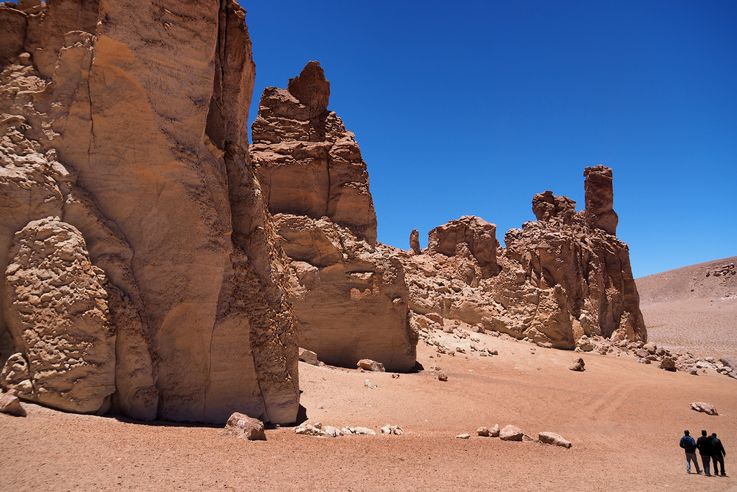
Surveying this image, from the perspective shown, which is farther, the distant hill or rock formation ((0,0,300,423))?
the distant hill

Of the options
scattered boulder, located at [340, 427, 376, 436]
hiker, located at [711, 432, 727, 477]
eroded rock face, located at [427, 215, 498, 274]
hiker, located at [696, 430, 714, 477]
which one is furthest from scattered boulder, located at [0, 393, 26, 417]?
eroded rock face, located at [427, 215, 498, 274]

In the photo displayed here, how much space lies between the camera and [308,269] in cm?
1545

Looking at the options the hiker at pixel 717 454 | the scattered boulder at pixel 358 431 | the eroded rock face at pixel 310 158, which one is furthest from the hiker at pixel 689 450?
the eroded rock face at pixel 310 158

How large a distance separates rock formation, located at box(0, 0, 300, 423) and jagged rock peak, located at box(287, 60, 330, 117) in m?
9.44

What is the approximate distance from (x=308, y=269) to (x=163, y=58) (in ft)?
28.5

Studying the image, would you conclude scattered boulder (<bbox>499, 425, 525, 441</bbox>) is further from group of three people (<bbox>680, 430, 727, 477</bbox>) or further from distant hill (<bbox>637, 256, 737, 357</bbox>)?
distant hill (<bbox>637, 256, 737, 357</bbox>)

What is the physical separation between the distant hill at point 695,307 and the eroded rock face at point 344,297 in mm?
25908

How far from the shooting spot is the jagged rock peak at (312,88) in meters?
17.6

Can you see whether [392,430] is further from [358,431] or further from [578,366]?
[578,366]

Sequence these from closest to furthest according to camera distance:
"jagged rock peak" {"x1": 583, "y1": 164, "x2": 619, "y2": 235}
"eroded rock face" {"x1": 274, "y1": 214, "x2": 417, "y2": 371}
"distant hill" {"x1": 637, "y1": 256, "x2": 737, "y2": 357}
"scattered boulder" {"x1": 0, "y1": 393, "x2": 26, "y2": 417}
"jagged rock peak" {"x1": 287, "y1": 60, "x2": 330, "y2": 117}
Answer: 1. "scattered boulder" {"x1": 0, "y1": 393, "x2": 26, "y2": 417}
2. "eroded rock face" {"x1": 274, "y1": 214, "x2": 417, "y2": 371}
3. "jagged rock peak" {"x1": 287, "y1": 60, "x2": 330, "y2": 117}
4. "jagged rock peak" {"x1": 583, "y1": 164, "x2": 619, "y2": 235}
5. "distant hill" {"x1": 637, "y1": 256, "x2": 737, "y2": 357}

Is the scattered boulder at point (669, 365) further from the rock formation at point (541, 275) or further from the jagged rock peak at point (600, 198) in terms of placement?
the jagged rock peak at point (600, 198)

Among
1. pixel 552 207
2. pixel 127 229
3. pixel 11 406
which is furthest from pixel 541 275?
pixel 11 406

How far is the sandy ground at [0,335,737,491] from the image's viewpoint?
485 cm

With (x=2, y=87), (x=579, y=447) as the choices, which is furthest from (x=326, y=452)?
(x=2, y=87)
